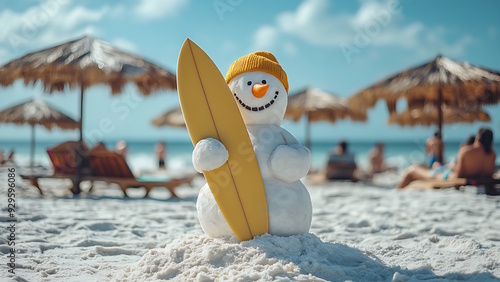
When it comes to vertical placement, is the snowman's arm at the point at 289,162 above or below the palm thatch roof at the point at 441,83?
below

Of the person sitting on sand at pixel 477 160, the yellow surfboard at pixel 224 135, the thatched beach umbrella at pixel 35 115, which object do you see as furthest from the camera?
the thatched beach umbrella at pixel 35 115

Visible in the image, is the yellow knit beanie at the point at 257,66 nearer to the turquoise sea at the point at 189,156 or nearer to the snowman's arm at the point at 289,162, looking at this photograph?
the snowman's arm at the point at 289,162

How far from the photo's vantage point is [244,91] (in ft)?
9.34

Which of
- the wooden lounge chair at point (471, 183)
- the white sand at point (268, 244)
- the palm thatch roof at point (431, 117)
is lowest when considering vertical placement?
the white sand at point (268, 244)

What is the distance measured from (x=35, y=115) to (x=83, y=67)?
24.6 feet

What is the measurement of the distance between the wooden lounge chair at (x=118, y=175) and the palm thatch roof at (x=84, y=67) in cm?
136

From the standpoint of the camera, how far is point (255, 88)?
2.79 meters

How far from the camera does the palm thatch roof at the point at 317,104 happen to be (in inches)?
396

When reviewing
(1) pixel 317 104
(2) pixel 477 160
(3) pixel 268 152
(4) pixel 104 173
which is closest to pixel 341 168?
(1) pixel 317 104

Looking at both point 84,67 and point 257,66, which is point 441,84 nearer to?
point 257,66

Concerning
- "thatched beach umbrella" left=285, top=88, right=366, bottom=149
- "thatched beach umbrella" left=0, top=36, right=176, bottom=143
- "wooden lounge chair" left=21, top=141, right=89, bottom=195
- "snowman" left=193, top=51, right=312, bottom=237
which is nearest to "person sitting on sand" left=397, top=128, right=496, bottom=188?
"thatched beach umbrella" left=285, top=88, right=366, bottom=149

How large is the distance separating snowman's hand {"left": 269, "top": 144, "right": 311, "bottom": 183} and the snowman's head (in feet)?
1.02

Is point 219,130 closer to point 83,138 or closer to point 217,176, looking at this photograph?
point 217,176

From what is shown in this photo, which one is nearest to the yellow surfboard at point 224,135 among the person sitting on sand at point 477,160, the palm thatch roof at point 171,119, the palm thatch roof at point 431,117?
the person sitting on sand at point 477,160
